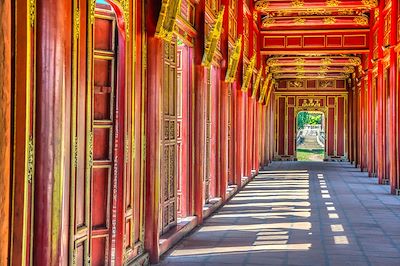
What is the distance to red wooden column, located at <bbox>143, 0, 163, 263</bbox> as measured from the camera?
196 inches

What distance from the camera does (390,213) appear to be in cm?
873

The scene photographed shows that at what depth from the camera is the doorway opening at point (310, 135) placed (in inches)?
1383

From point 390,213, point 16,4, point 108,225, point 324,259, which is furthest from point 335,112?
point 16,4

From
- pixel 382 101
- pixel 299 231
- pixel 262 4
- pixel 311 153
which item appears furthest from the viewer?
pixel 311 153

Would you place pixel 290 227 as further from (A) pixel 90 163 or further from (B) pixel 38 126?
(B) pixel 38 126

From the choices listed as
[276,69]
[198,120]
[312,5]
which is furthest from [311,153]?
[198,120]

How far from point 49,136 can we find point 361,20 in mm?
14371

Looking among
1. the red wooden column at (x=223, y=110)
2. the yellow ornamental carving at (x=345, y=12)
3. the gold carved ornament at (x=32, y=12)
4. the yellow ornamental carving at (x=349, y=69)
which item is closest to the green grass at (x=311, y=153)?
the yellow ornamental carving at (x=349, y=69)

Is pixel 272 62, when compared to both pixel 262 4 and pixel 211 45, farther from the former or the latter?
pixel 211 45

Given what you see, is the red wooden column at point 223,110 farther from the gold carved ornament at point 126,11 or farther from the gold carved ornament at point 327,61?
the gold carved ornament at point 327,61

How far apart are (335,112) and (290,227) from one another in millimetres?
18469

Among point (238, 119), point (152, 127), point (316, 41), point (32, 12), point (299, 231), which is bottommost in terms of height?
point (299, 231)

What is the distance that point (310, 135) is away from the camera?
40.7m

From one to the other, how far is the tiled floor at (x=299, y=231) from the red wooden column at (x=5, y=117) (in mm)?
2965
